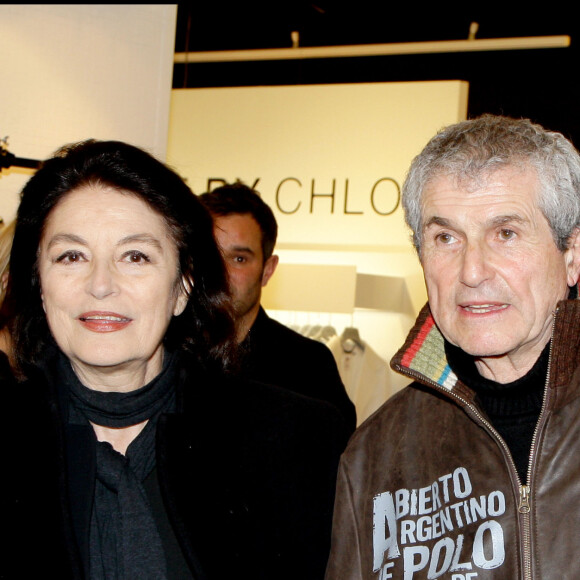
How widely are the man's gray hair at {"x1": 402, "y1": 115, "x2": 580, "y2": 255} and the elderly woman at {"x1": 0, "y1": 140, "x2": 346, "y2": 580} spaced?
0.84 m

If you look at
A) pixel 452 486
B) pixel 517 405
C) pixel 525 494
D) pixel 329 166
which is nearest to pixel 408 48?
pixel 329 166

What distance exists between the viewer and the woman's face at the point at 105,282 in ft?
8.41

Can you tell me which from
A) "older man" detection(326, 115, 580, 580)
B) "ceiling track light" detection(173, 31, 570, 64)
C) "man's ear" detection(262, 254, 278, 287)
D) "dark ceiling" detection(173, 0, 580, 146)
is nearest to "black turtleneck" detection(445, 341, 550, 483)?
"older man" detection(326, 115, 580, 580)

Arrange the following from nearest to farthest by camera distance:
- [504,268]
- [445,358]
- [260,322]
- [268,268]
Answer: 1. [504,268]
2. [445,358]
3. [260,322]
4. [268,268]

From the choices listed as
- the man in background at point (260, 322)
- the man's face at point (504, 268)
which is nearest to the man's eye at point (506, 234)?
the man's face at point (504, 268)

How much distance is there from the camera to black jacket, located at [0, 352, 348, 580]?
2379 mm

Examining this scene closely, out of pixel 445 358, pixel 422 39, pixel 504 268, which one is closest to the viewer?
pixel 504 268

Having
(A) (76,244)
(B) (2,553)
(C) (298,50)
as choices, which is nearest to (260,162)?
(C) (298,50)

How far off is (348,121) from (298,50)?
0.97 meters

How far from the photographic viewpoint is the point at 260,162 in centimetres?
644

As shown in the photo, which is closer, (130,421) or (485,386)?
(485,386)

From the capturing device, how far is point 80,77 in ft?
14.4

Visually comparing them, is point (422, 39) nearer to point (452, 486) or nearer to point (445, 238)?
point (445, 238)

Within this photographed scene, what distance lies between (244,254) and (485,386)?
7.77ft
